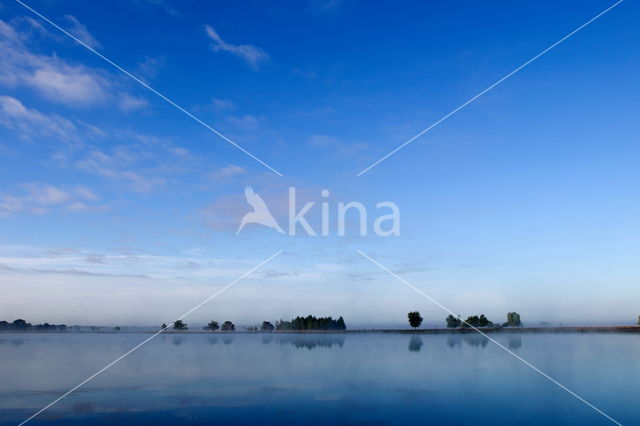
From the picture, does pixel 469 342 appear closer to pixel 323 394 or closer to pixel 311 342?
pixel 311 342

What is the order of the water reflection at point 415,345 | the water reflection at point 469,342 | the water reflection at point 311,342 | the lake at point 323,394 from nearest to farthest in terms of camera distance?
the lake at point 323,394
the water reflection at point 415,345
the water reflection at point 469,342
the water reflection at point 311,342

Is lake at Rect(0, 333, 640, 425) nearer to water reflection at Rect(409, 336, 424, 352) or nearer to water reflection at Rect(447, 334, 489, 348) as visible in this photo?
water reflection at Rect(409, 336, 424, 352)

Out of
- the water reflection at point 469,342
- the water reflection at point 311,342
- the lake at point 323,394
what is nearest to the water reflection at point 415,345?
the water reflection at point 469,342

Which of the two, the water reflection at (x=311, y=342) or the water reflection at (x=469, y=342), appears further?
the water reflection at (x=311, y=342)

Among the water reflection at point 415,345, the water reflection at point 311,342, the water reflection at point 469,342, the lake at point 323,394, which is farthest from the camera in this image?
the water reflection at point 311,342

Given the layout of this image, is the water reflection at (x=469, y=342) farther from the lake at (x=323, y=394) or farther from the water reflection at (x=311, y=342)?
the lake at (x=323, y=394)

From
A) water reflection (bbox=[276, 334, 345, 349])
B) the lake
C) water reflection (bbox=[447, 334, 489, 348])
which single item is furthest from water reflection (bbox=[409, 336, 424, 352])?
the lake

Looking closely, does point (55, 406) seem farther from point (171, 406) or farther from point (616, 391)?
point (616, 391)

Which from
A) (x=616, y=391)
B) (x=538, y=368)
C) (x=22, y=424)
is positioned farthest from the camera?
(x=538, y=368)


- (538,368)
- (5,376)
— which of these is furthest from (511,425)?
(5,376)

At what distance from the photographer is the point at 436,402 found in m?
27.9

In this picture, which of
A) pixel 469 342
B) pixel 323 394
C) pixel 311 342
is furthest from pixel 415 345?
pixel 323 394

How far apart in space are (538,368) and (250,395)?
1148 inches

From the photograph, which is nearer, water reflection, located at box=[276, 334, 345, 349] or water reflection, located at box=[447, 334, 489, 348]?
water reflection, located at box=[447, 334, 489, 348]
